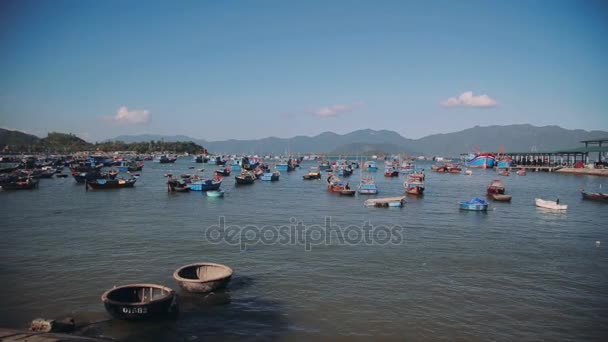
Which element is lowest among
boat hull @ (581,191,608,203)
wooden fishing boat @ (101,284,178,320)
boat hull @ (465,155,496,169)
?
wooden fishing boat @ (101,284,178,320)

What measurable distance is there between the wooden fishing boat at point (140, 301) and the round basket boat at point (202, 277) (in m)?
1.72

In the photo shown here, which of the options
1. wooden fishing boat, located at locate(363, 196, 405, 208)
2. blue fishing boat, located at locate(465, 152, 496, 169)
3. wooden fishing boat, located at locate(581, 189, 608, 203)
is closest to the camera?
wooden fishing boat, located at locate(363, 196, 405, 208)

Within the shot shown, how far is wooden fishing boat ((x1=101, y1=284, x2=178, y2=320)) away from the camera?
16078mm

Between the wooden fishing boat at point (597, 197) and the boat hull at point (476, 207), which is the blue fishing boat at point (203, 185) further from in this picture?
the wooden fishing boat at point (597, 197)

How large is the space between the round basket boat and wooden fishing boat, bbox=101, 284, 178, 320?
1719 millimetres

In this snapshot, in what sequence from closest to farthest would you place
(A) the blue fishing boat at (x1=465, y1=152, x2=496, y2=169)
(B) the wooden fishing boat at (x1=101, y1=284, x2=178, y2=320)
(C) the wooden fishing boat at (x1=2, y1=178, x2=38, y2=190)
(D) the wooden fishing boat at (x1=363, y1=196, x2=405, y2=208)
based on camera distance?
(B) the wooden fishing boat at (x1=101, y1=284, x2=178, y2=320) → (D) the wooden fishing boat at (x1=363, y1=196, x2=405, y2=208) → (C) the wooden fishing boat at (x1=2, y1=178, x2=38, y2=190) → (A) the blue fishing boat at (x1=465, y1=152, x2=496, y2=169)

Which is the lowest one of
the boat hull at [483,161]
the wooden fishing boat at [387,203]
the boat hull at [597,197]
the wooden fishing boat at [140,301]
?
the wooden fishing boat at [140,301]

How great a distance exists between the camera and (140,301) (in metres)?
17.8

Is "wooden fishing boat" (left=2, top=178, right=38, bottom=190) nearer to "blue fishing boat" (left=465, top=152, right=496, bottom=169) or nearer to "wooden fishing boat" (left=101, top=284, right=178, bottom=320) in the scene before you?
"wooden fishing boat" (left=101, top=284, right=178, bottom=320)

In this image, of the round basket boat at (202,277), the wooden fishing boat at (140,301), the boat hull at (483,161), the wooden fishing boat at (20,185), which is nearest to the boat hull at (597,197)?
the round basket boat at (202,277)

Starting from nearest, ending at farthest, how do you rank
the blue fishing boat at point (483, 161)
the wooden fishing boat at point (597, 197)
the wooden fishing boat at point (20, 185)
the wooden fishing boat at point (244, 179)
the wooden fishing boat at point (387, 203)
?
the wooden fishing boat at point (387, 203), the wooden fishing boat at point (597, 197), the wooden fishing boat at point (20, 185), the wooden fishing boat at point (244, 179), the blue fishing boat at point (483, 161)

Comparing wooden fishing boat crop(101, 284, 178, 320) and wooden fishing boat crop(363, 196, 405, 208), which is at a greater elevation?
wooden fishing boat crop(363, 196, 405, 208)

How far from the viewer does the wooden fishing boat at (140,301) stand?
52.7 ft

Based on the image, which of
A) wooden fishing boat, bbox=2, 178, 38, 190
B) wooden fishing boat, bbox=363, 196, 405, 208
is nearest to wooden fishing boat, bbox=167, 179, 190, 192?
wooden fishing boat, bbox=2, 178, 38, 190
